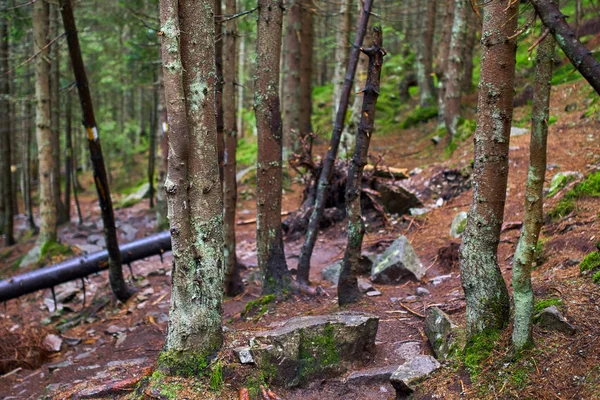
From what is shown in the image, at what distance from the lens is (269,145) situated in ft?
21.2

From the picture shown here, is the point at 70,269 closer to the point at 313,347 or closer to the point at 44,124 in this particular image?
the point at 44,124

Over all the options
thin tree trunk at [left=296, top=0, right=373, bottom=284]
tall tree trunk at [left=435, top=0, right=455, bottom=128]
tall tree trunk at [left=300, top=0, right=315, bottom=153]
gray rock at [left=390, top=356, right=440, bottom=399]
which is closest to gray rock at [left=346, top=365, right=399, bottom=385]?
gray rock at [left=390, top=356, right=440, bottom=399]

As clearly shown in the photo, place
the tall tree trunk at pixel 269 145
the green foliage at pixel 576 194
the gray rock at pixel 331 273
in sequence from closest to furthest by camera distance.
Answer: the tall tree trunk at pixel 269 145
the green foliage at pixel 576 194
the gray rock at pixel 331 273

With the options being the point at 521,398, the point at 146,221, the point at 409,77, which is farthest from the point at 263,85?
the point at 409,77

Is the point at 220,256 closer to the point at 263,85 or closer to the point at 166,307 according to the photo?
the point at 263,85

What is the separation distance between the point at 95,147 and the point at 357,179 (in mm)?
4430

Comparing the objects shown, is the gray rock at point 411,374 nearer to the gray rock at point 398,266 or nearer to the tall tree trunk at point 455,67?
the gray rock at point 398,266

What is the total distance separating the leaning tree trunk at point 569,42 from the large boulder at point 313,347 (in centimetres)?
305

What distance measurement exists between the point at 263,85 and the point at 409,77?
1896 centimetres

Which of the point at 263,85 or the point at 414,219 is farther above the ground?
the point at 263,85

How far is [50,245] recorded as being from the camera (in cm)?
1262

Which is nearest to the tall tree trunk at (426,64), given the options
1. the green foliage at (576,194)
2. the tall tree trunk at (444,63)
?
the tall tree trunk at (444,63)

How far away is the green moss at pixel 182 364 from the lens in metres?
4.16

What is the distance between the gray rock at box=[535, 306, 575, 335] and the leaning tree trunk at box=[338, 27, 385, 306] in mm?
2384
